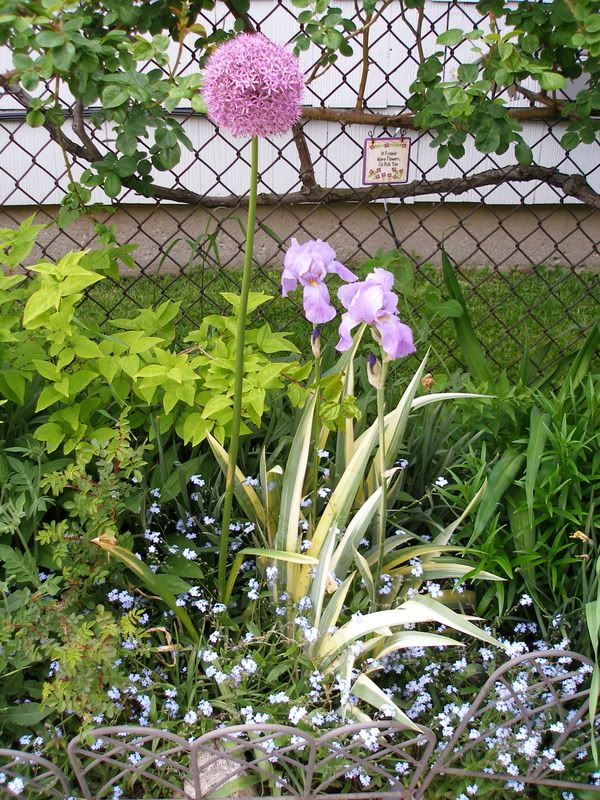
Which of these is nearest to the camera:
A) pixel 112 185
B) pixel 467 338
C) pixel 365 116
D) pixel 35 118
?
pixel 35 118

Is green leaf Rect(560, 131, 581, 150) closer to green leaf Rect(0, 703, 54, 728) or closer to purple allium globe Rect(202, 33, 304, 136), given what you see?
purple allium globe Rect(202, 33, 304, 136)

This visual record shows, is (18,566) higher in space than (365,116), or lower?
lower

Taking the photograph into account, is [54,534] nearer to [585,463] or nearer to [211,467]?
[211,467]

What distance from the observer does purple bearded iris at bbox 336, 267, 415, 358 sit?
4.27 ft

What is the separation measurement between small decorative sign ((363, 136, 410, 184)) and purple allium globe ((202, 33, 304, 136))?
3.71ft

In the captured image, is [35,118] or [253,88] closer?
[253,88]

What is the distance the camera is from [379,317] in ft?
4.33

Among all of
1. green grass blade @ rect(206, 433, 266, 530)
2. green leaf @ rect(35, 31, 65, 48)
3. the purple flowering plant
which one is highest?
green leaf @ rect(35, 31, 65, 48)

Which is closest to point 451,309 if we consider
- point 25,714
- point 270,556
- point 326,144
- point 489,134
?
point 489,134

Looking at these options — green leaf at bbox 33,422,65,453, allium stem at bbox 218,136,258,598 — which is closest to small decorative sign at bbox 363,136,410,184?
allium stem at bbox 218,136,258,598

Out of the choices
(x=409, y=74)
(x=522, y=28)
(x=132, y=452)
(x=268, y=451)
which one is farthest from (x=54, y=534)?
(x=409, y=74)

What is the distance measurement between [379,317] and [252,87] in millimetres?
401

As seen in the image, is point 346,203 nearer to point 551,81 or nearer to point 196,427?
point 551,81

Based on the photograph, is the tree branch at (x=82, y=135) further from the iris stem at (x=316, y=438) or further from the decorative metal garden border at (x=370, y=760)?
the decorative metal garden border at (x=370, y=760)
